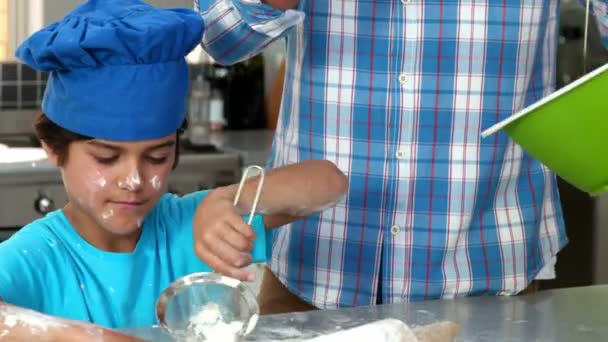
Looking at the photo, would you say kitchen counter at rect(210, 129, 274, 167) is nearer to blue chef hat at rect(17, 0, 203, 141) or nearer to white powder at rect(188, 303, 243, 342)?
blue chef hat at rect(17, 0, 203, 141)

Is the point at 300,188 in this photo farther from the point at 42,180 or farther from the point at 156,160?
the point at 42,180

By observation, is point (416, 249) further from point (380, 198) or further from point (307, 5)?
point (307, 5)

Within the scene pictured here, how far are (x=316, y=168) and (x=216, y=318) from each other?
1.22 ft

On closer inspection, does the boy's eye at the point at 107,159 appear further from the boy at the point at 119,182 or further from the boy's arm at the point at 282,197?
the boy's arm at the point at 282,197

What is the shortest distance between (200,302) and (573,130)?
1.58ft

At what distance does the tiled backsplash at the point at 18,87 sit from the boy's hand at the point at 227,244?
2362 mm

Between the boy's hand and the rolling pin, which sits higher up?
the boy's hand

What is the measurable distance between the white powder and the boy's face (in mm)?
259

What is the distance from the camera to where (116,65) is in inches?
59.4

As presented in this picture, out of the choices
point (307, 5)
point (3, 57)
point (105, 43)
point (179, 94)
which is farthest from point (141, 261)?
point (3, 57)

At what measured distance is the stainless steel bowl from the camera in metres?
1.37

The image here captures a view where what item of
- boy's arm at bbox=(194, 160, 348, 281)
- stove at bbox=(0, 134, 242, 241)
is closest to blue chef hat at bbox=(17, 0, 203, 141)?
boy's arm at bbox=(194, 160, 348, 281)

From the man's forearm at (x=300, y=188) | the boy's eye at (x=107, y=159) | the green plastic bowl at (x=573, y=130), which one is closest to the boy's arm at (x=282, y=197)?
the man's forearm at (x=300, y=188)

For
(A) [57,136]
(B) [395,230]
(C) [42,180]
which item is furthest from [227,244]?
(C) [42,180]
